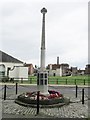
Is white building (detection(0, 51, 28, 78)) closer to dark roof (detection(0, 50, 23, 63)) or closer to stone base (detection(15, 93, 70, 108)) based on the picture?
dark roof (detection(0, 50, 23, 63))

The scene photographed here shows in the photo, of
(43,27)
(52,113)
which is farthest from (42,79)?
(52,113)

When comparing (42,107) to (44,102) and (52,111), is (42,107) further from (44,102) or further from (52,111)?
(52,111)

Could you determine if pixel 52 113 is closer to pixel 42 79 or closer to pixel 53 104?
pixel 53 104

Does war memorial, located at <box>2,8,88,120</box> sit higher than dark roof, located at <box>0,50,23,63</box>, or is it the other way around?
dark roof, located at <box>0,50,23,63</box>

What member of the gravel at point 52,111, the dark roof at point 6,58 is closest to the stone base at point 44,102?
the gravel at point 52,111

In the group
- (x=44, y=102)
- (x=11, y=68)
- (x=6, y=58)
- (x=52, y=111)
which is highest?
(x=6, y=58)

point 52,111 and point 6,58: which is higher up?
point 6,58

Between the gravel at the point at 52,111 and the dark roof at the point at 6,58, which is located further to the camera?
the dark roof at the point at 6,58

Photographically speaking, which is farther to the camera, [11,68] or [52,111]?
[11,68]

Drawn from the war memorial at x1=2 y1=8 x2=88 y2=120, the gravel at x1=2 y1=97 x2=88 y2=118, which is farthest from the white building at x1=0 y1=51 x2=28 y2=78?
the gravel at x1=2 y1=97 x2=88 y2=118

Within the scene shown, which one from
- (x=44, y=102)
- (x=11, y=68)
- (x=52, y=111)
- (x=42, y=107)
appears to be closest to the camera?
(x=52, y=111)

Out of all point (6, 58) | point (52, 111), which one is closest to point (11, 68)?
point (6, 58)

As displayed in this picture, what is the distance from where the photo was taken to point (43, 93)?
1402 cm

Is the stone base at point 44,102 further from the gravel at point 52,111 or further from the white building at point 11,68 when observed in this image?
the white building at point 11,68
